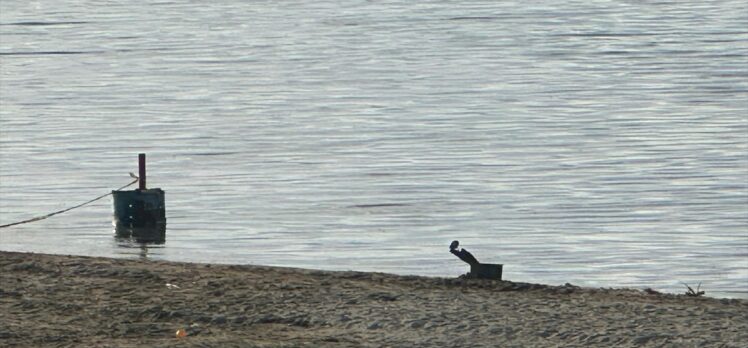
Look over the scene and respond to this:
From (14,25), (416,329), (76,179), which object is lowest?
(416,329)

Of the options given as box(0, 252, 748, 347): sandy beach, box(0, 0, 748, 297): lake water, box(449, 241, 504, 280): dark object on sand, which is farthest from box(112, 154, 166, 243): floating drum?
box(449, 241, 504, 280): dark object on sand

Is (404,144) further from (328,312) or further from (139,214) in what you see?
(328,312)

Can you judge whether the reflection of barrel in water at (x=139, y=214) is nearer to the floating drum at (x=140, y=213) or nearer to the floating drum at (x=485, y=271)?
the floating drum at (x=140, y=213)

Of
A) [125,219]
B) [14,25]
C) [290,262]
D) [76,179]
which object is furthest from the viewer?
[14,25]

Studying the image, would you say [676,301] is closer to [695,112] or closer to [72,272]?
[72,272]

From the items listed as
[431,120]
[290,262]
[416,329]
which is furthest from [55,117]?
[416,329]

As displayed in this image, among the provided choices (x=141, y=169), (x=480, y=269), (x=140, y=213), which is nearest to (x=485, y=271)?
(x=480, y=269)

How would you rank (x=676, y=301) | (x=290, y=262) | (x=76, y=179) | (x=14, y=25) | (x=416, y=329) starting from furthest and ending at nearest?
1. (x=14, y=25)
2. (x=76, y=179)
3. (x=290, y=262)
4. (x=676, y=301)
5. (x=416, y=329)

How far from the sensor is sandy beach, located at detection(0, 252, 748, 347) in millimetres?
9766

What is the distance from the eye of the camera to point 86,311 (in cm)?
1045

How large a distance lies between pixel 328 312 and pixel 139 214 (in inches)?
249

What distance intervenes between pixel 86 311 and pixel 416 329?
6.00 ft

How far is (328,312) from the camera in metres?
10.5

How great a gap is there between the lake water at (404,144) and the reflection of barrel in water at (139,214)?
0.23 meters
